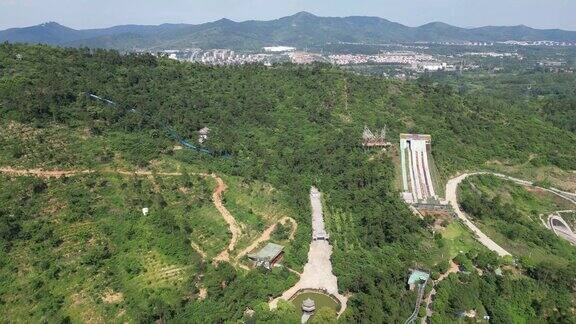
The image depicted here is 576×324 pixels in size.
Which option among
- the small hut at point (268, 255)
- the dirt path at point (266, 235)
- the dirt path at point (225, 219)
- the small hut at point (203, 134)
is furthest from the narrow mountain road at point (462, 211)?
the small hut at point (203, 134)

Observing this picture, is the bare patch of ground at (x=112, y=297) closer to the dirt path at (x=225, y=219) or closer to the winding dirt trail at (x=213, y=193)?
the winding dirt trail at (x=213, y=193)

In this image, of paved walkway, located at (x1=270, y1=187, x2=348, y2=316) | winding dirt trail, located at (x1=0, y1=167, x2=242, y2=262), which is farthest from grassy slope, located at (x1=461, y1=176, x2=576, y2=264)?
winding dirt trail, located at (x1=0, y1=167, x2=242, y2=262)

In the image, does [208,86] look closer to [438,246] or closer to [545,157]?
[438,246]

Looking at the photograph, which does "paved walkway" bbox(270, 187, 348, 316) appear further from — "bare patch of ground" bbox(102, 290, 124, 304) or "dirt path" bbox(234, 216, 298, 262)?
"bare patch of ground" bbox(102, 290, 124, 304)

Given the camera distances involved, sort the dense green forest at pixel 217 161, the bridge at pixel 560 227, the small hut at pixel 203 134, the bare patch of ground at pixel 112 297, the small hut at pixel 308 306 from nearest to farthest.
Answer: the bare patch of ground at pixel 112 297, the dense green forest at pixel 217 161, the small hut at pixel 308 306, the bridge at pixel 560 227, the small hut at pixel 203 134

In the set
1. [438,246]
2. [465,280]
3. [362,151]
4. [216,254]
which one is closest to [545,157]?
[362,151]
